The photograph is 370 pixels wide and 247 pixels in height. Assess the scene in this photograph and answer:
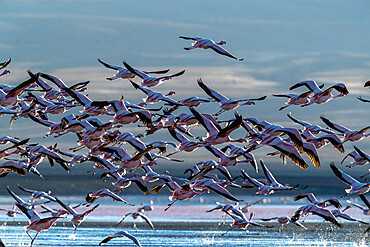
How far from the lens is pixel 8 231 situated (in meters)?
42.1

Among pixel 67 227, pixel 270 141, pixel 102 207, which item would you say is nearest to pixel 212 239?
pixel 67 227

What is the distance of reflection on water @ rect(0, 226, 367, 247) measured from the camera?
36.7m

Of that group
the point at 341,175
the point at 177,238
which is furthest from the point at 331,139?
the point at 177,238

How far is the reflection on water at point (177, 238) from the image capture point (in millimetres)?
36688

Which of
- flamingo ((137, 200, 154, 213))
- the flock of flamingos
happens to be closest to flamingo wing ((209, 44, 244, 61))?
the flock of flamingos

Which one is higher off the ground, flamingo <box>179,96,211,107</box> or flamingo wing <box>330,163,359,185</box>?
flamingo <box>179,96,211,107</box>

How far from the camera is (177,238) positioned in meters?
39.2

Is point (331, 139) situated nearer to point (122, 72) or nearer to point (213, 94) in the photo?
point (213, 94)

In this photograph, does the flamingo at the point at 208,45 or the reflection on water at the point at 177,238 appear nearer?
the flamingo at the point at 208,45

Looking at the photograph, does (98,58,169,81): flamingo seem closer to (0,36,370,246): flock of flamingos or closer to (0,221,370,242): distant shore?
(0,36,370,246): flock of flamingos

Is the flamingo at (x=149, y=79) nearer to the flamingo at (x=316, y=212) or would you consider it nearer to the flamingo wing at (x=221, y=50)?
the flamingo wing at (x=221, y=50)

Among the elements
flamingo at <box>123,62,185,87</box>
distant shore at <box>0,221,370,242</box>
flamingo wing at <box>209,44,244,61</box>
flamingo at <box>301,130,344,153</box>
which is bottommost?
distant shore at <box>0,221,370,242</box>

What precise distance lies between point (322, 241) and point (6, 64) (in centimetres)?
1925

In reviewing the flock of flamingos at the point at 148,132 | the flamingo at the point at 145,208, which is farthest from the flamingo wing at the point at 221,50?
the flamingo at the point at 145,208
